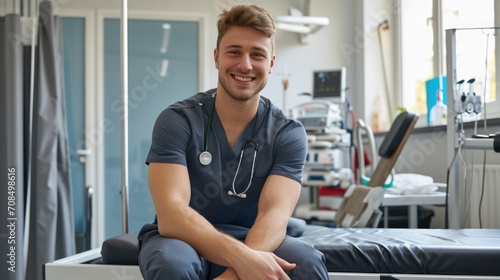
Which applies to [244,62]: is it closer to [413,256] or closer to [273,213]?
[273,213]

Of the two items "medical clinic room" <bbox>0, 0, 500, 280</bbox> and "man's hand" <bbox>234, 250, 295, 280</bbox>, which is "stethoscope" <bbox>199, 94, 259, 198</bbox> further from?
"man's hand" <bbox>234, 250, 295, 280</bbox>

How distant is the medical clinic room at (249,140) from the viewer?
1692mm

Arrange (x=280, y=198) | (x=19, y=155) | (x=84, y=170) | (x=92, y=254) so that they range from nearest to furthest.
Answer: (x=280, y=198) < (x=92, y=254) < (x=19, y=155) < (x=84, y=170)

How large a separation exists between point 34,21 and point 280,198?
2.04 metres

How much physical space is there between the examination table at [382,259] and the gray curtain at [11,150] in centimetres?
73

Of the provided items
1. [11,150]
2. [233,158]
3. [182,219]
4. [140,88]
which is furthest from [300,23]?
[182,219]

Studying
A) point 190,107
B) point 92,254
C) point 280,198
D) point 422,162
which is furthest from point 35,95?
point 422,162

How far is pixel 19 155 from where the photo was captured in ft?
8.81

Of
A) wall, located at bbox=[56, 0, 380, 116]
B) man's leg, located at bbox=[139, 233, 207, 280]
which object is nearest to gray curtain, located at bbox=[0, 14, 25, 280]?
man's leg, located at bbox=[139, 233, 207, 280]

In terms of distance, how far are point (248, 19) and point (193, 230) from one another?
689 mm

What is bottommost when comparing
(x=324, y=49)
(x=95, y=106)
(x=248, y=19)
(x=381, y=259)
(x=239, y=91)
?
(x=381, y=259)

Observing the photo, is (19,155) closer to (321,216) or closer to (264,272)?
(264,272)

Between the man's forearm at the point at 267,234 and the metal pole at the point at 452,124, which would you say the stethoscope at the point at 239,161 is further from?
the metal pole at the point at 452,124

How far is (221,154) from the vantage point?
5.74 ft
